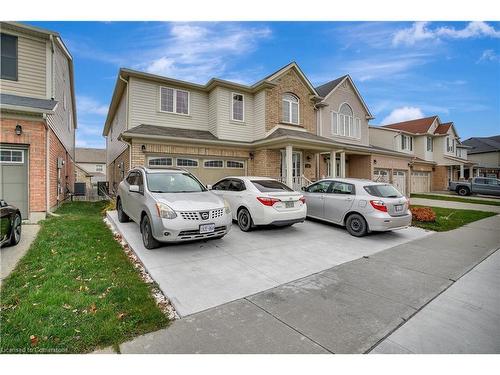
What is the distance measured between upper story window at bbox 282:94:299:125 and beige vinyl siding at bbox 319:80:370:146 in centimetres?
218

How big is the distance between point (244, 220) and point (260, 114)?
8.75m

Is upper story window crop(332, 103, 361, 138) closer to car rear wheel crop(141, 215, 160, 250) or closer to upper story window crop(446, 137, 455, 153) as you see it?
car rear wheel crop(141, 215, 160, 250)

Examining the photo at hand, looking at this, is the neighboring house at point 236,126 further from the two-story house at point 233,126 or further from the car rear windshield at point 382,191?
the car rear windshield at point 382,191

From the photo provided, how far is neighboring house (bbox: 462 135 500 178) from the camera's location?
36388 mm

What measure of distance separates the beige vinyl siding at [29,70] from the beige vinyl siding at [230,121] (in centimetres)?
731

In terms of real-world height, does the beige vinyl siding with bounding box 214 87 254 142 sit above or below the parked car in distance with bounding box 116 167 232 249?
above

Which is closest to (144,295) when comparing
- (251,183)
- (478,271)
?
(251,183)

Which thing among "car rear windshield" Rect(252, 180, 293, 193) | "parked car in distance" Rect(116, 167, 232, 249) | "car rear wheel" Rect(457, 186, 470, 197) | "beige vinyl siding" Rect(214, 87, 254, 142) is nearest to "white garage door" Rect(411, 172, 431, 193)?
"car rear wheel" Rect(457, 186, 470, 197)

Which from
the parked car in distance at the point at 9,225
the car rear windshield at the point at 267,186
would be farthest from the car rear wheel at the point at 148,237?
the car rear windshield at the point at 267,186

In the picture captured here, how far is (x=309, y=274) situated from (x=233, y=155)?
A: 31.4 feet

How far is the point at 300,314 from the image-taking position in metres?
3.15

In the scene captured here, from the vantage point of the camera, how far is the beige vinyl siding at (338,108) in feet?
56.7

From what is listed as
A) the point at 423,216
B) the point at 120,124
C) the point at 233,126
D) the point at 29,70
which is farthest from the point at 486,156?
the point at 29,70
